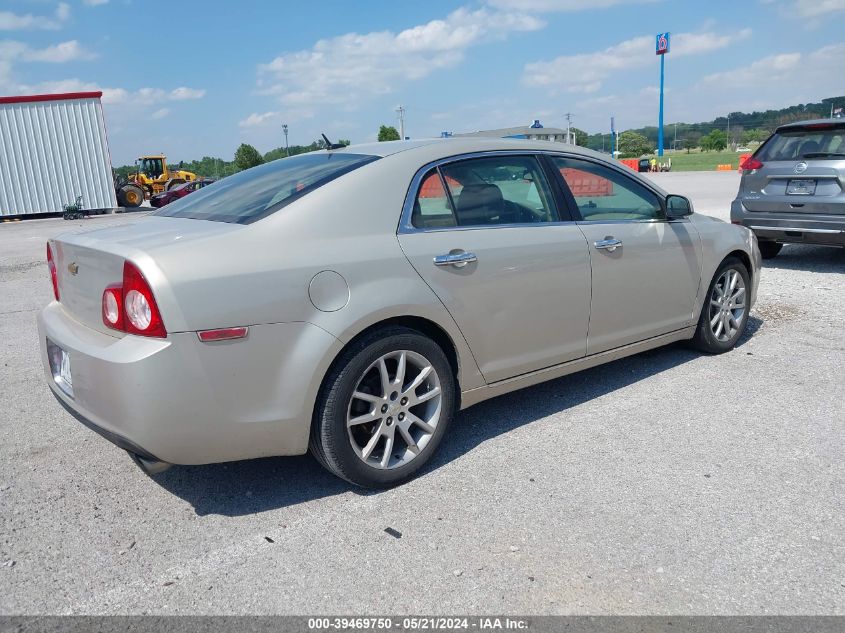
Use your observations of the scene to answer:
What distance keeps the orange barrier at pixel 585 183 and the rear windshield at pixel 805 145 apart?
484cm

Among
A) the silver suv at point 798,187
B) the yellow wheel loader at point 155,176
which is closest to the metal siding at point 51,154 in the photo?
the yellow wheel loader at point 155,176

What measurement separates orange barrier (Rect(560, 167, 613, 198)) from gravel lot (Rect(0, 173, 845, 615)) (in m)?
1.27

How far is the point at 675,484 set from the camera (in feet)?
10.6

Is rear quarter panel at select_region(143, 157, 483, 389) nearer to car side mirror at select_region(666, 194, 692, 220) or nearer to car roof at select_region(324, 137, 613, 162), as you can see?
car roof at select_region(324, 137, 613, 162)

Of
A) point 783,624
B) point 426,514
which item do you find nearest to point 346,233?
point 426,514

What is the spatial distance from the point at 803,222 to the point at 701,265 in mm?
3946

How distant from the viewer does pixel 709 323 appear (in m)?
5.00

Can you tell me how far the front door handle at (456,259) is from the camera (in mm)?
3314

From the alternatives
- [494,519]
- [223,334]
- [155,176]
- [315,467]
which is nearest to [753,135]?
[155,176]

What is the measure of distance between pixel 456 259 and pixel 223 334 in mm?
1197

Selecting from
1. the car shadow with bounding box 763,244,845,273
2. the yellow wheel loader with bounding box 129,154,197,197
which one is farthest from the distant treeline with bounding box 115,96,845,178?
the car shadow with bounding box 763,244,845,273

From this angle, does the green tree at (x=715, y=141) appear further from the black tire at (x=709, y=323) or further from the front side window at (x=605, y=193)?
the front side window at (x=605, y=193)

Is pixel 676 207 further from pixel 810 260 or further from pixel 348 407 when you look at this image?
pixel 810 260

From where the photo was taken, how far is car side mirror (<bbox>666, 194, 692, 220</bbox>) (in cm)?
451
